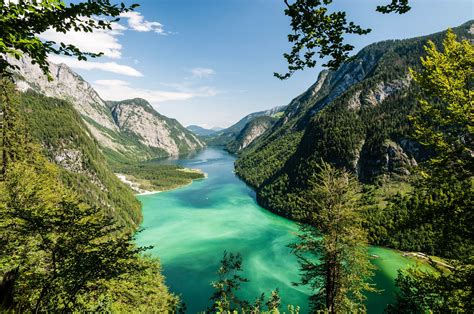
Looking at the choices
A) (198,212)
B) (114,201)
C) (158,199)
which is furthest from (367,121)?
(114,201)

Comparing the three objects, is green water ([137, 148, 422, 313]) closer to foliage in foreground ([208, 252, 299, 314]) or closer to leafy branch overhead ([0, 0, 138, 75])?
foliage in foreground ([208, 252, 299, 314])

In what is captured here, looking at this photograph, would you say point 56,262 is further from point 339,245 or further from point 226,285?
point 339,245

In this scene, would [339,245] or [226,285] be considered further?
[339,245]

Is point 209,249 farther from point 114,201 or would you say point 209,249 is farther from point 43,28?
point 43,28

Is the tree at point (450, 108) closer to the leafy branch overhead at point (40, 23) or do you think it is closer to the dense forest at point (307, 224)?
the dense forest at point (307, 224)

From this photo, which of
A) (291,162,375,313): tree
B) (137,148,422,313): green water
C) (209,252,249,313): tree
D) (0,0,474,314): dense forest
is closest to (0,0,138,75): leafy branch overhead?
(0,0,474,314): dense forest

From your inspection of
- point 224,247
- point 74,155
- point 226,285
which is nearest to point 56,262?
point 226,285

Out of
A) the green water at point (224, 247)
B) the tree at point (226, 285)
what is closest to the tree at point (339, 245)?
the tree at point (226, 285)
